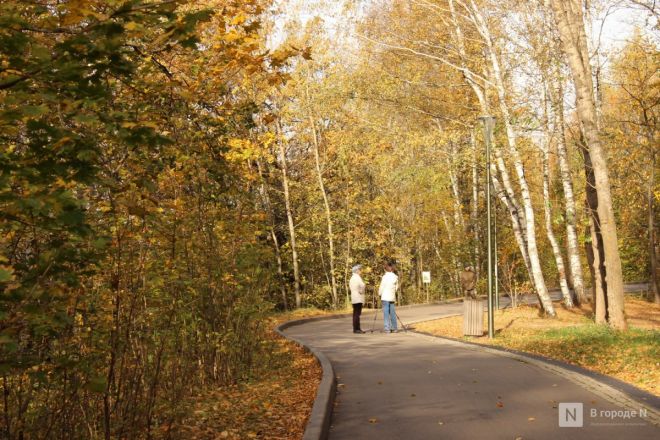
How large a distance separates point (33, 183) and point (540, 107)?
1998cm

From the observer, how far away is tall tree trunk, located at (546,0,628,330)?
16.2m

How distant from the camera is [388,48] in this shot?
23.4 m

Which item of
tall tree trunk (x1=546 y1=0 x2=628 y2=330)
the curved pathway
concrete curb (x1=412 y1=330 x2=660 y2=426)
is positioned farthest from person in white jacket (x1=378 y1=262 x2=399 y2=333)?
concrete curb (x1=412 y1=330 x2=660 y2=426)

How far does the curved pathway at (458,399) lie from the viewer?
7156 mm

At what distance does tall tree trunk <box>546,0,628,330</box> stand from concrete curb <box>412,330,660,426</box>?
3778mm

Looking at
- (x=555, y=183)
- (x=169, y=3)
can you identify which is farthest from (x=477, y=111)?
(x=169, y=3)

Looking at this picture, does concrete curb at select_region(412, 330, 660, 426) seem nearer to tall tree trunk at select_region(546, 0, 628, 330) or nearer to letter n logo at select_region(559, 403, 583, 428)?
letter n logo at select_region(559, 403, 583, 428)

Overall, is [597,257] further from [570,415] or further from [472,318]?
[570,415]

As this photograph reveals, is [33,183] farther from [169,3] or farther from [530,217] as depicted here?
[530,217]

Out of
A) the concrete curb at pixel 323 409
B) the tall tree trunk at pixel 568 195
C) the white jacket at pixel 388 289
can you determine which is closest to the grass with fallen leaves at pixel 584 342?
the white jacket at pixel 388 289

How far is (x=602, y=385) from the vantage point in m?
9.40

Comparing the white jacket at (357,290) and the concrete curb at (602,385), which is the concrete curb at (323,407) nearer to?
the concrete curb at (602,385)

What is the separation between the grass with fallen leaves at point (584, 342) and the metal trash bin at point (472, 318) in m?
0.19

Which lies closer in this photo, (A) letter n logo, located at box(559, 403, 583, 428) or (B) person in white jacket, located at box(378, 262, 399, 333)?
(A) letter n logo, located at box(559, 403, 583, 428)
